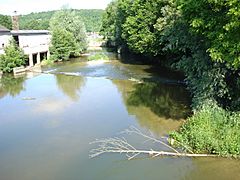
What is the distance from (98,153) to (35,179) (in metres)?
2.69

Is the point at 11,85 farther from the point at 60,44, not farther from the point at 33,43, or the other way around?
the point at 60,44

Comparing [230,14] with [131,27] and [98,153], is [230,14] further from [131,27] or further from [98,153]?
[131,27]

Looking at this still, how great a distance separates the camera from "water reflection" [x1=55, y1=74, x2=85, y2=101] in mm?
24706

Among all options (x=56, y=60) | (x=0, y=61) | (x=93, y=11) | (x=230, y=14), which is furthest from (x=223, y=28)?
(x=93, y=11)

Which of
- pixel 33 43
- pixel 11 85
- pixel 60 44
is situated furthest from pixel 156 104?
pixel 60 44

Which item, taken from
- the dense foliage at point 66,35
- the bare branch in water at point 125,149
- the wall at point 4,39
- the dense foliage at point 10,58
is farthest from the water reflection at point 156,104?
the dense foliage at point 66,35

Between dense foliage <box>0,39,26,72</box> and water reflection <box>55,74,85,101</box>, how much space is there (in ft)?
18.4

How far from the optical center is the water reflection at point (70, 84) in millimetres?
24706

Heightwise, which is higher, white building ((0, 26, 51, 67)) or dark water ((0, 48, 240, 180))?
white building ((0, 26, 51, 67))

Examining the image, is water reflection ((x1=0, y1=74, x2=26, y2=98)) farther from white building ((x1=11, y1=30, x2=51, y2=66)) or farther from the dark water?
white building ((x1=11, y1=30, x2=51, y2=66))

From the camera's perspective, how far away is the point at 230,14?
11375mm

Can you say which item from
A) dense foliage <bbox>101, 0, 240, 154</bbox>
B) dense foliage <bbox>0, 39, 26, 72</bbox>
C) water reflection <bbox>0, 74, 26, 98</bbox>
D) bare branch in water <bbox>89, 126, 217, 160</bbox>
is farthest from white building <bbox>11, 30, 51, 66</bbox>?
bare branch in water <bbox>89, 126, 217, 160</bbox>

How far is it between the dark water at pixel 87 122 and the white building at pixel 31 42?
6387mm

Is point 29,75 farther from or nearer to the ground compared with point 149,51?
nearer to the ground
